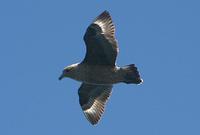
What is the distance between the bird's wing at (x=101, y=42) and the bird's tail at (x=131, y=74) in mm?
488

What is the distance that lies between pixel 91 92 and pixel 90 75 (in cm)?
130

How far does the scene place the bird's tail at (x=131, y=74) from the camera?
56.7 ft

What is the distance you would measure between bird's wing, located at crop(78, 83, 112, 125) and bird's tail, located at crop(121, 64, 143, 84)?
1315 mm

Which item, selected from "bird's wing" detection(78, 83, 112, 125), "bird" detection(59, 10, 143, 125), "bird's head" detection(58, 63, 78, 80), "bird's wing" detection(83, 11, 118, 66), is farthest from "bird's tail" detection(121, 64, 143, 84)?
"bird's head" detection(58, 63, 78, 80)

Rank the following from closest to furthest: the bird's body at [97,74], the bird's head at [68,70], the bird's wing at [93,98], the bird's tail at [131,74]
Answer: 1. the bird's tail at [131,74]
2. the bird's body at [97,74]
3. the bird's head at [68,70]
4. the bird's wing at [93,98]

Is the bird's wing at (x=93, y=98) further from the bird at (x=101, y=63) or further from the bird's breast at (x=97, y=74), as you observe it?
the bird's breast at (x=97, y=74)

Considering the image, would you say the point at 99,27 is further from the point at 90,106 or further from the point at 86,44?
the point at 90,106

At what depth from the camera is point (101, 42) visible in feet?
57.5

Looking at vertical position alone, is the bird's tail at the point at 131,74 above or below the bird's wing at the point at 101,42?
below

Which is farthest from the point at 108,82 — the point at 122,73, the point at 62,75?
the point at 62,75

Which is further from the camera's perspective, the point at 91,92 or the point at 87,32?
the point at 91,92

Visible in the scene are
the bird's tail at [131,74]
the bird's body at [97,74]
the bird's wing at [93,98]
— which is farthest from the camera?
the bird's wing at [93,98]

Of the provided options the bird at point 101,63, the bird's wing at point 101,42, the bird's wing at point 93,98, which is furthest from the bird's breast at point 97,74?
the bird's wing at point 93,98

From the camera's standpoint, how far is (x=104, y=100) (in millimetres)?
18688
